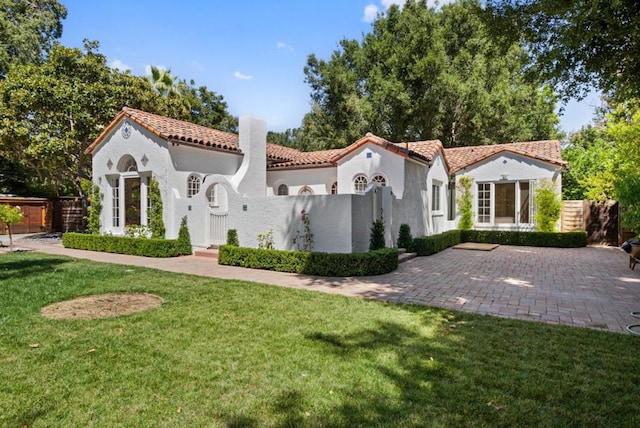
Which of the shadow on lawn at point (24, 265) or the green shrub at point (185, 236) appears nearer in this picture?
the shadow on lawn at point (24, 265)

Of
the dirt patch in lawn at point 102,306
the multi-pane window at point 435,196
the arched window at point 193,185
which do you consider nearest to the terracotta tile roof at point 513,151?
the multi-pane window at point 435,196

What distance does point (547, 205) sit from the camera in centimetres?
1900

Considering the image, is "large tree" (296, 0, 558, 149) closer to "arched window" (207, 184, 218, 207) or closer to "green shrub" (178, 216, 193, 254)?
"arched window" (207, 184, 218, 207)

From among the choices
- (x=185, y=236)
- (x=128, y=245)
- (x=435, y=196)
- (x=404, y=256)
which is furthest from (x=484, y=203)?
(x=128, y=245)

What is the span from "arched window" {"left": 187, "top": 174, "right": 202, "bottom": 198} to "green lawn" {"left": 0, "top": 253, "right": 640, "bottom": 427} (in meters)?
9.19

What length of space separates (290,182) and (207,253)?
669 centimetres

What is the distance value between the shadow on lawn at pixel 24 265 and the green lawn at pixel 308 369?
13.7ft

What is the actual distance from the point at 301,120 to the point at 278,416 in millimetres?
33981

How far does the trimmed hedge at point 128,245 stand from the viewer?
14406mm

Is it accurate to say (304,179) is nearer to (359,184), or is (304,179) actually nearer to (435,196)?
(359,184)

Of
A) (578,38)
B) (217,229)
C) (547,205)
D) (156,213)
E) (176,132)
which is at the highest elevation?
(176,132)

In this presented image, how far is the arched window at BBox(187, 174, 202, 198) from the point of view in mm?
15936

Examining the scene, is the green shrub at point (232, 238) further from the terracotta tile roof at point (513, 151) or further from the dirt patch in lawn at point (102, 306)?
the terracotta tile roof at point (513, 151)

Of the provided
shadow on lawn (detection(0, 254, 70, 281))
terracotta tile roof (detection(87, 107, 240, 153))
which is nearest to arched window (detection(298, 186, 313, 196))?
terracotta tile roof (detection(87, 107, 240, 153))
